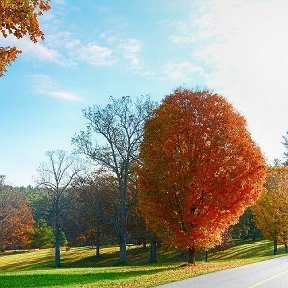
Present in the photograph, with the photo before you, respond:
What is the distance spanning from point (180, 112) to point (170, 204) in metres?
6.36

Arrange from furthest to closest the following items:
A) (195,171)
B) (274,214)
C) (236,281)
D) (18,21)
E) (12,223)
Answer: (12,223)
(274,214)
(195,171)
(236,281)
(18,21)

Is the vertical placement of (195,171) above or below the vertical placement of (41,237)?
above

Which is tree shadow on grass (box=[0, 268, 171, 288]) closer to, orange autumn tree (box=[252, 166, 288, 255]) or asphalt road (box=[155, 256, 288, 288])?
asphalt road (box=[155, 256, 288, 288])

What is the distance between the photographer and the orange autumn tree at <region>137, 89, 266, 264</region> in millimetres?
29328

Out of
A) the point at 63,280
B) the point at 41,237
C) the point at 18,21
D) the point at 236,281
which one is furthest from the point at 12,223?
the point at 18,21

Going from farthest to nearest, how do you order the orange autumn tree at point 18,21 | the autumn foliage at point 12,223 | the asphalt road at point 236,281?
the autumn foliage at point 12,223 → the asphalt road at point 236,281 → the orange autumn tree at point 18,21

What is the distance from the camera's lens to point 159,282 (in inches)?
798

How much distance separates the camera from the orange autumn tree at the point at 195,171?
29328mm

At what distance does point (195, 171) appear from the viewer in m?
29.5

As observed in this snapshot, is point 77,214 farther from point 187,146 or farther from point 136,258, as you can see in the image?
point 187,146

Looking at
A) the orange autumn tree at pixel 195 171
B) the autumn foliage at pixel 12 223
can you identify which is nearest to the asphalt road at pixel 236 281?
the orange autumn tree at pixel 195 171

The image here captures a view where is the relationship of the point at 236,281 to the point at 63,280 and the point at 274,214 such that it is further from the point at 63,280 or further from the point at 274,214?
the point at 274,214

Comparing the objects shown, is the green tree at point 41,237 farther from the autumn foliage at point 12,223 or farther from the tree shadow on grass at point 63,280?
the tree shadow on grass at point 63,280

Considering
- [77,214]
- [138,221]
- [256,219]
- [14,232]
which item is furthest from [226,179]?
[14,232]
